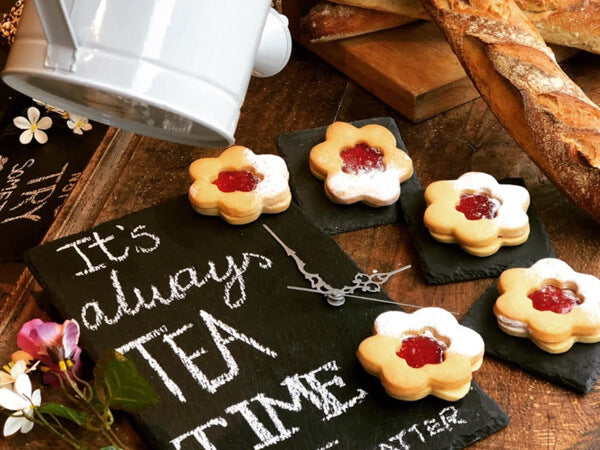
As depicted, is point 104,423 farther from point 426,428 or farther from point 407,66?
point 407,66

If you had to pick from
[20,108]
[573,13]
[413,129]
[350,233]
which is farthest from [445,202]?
[20,108]

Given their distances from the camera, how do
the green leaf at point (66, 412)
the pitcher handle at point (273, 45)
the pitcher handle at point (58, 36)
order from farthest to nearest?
the green leaf at point (66, 412), the pitcher handle at point (273, 45), the pitcher handle at point (58, 36)

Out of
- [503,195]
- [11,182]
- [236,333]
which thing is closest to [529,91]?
[503,195]

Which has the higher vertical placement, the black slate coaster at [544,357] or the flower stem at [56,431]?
the flower stem at [56,431]

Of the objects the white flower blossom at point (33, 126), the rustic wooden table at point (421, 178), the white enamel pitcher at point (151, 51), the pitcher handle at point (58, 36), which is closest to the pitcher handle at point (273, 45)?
the white enamel pitcher at point (151, 51)

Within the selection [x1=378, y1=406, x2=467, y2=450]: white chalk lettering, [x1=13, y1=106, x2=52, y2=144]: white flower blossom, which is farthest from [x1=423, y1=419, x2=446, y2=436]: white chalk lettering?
[x1=13, y1=106, x2=52, y2=144]: white flower blossom

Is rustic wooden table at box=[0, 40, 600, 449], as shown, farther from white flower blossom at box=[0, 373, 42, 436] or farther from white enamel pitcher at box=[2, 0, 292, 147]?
white enamel pitcher at box=[2, 0, 292, 147]

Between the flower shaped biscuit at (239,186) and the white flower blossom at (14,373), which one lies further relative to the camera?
the flower shaped biscuit at (239,186)

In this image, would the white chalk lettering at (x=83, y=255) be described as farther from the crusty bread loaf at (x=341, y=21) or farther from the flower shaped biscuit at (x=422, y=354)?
the crusty bread loaf at (x=341, y=21)
